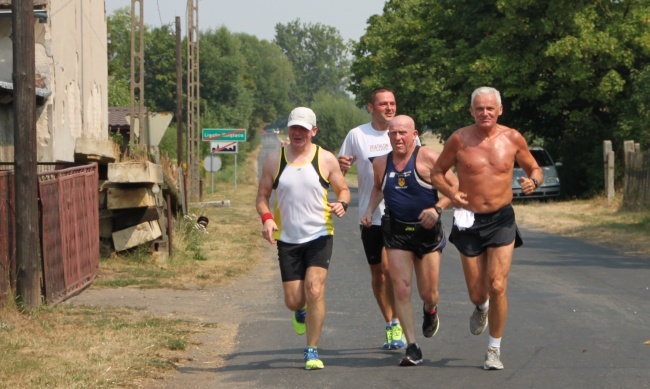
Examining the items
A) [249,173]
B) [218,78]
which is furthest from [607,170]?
[218,78]

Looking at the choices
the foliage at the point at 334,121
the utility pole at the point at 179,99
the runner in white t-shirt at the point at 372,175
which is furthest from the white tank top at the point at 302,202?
the foliage at the point at 334,121

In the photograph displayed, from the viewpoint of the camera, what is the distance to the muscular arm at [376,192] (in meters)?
9.21

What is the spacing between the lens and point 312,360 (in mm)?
8852

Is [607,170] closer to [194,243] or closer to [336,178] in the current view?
[194,243]

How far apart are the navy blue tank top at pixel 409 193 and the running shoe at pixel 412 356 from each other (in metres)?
0.97

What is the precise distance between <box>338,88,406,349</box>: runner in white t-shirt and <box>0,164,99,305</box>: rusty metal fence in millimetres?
3806

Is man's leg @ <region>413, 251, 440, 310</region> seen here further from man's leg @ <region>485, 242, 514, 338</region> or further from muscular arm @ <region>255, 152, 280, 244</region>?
muscular arm @ <region>255, 152, 280, 244</region>

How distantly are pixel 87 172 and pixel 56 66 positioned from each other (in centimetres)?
513

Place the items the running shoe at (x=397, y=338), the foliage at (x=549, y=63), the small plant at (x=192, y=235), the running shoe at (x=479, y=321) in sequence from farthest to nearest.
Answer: the foliage at (x=549, y=63), the small plant at (x=192, y=235), the running shoe at (x=397, y=338), the running shoe at (x=479, y=321)

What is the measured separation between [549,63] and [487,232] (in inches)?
1192

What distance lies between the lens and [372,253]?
9.66 meters

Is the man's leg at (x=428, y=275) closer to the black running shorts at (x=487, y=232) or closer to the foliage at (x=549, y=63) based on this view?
the black running shorts at (x=487, y=232)

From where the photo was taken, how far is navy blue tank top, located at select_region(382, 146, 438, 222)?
29.5 feet

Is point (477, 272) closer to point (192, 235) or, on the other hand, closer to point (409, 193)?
point (409, 193)
